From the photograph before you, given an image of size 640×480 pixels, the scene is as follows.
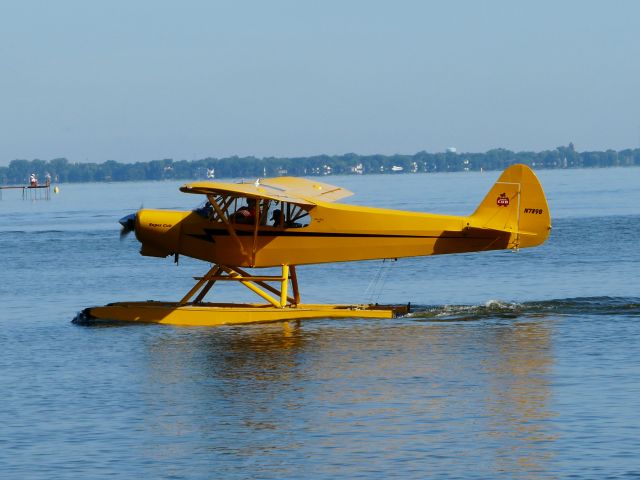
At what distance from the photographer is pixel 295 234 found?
21031 millimetres

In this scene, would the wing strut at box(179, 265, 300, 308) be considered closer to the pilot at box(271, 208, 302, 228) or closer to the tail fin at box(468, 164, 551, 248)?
the pilot at box(271, 208, 302, 228)

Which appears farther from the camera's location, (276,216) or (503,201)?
(276,216)

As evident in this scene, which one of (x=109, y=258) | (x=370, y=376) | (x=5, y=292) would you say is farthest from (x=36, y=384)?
(x=109, y=258)

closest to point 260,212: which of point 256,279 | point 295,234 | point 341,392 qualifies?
point 295,234

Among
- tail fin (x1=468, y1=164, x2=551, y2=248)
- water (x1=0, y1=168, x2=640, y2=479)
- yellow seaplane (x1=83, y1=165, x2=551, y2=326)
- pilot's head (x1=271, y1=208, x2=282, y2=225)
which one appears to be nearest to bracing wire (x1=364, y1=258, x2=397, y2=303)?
water (x1=0, y1=168, x2=640, y2=479)

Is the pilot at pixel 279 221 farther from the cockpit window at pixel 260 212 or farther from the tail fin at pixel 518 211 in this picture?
the tail fin at pixel 518 211

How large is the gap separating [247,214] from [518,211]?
4.55 metres

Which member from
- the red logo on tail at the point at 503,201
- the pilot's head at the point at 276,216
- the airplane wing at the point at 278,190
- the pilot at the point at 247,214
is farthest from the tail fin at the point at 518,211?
the pilot at the point at 247,214

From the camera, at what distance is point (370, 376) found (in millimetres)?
16125

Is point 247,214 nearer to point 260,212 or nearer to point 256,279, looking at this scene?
point 260,212

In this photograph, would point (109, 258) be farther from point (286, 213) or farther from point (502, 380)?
point (502, 380)

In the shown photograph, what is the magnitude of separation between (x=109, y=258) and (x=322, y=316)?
20.1 meters

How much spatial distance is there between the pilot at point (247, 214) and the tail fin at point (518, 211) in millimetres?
3675

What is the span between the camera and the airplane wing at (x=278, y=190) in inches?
792
